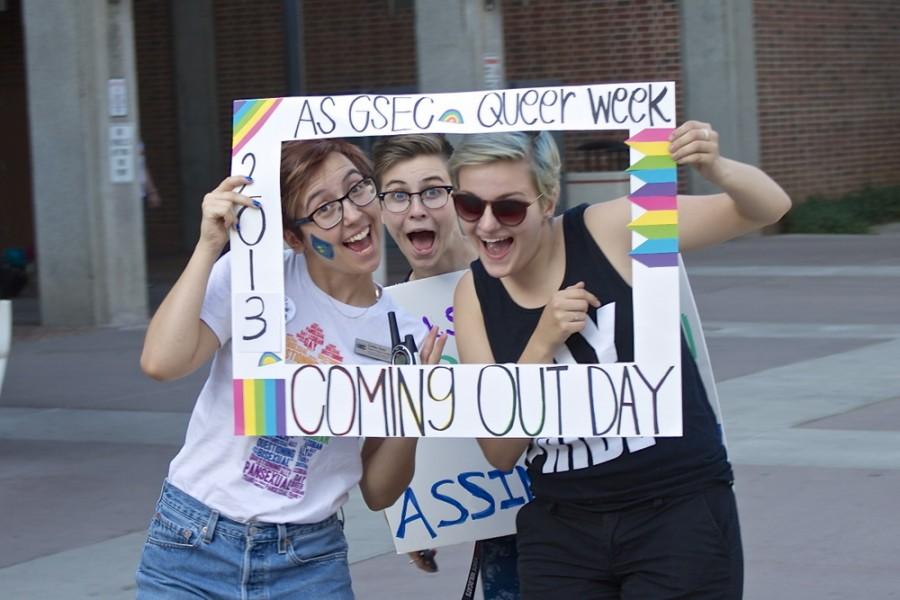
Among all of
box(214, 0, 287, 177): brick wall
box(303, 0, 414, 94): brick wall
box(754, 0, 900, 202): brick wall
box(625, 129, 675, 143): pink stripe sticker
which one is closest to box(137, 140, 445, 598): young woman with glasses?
box(625, 129, 675, 143): pink stripe sticker

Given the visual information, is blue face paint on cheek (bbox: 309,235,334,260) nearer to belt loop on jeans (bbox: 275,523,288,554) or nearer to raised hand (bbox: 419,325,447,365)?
raised hand (bbox: 419,325,447,365)

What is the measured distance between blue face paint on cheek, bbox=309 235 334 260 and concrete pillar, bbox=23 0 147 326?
1161 cm

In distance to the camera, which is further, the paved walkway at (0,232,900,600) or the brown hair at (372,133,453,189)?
the paved walkway at (0,232,900,600)

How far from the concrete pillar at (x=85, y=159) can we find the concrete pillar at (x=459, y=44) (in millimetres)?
3001

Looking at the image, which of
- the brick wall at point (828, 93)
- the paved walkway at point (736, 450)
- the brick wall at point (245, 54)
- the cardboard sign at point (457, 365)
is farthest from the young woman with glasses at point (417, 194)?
the brick wall at point (245, 54)

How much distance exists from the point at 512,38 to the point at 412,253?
1768cm

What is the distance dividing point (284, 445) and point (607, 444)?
2.29 feet

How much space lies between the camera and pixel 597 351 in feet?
10.2

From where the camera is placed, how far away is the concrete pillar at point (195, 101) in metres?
23.2

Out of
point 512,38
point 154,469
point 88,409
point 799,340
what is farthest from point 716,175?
point 512,38

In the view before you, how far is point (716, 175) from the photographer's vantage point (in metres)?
3.03

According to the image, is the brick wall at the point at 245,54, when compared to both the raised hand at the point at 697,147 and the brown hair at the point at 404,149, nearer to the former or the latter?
the brown hair at the point at 404,149

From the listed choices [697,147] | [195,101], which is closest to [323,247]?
[697,147]

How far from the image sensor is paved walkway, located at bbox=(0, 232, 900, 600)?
5.99 metres
